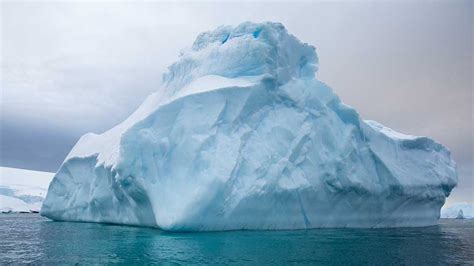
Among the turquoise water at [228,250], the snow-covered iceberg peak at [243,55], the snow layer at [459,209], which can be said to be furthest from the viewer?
the snow layer at [459,209]

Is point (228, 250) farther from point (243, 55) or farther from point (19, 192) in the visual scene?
point (19, 192)

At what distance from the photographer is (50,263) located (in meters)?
8.38

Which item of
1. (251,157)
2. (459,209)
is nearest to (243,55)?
(251,157)

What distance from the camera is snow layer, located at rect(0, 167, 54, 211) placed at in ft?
185

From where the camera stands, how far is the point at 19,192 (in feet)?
191

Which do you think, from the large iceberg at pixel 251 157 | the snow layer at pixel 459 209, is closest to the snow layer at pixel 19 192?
the large iceberg at pixel 251 157

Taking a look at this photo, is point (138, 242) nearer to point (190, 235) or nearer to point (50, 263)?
point (190, 235)

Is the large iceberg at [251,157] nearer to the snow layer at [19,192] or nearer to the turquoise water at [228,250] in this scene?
the turquoise water at [228,250]

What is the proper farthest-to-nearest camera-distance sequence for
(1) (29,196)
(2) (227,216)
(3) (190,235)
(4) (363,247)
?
1. (1) (29,196)
2. (2) (227,216)
3. (3) (190,235)
4. (4) (363,247)

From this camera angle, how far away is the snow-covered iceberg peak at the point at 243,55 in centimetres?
1745

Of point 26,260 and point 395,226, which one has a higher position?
point 26,260

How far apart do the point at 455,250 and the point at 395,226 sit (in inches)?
367

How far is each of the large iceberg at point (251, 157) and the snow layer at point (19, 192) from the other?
40.6 m

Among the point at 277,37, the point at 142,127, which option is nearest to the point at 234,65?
the point at 277,37
